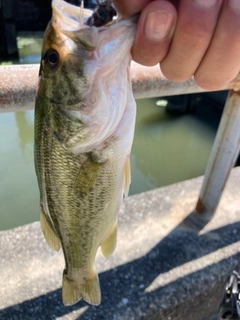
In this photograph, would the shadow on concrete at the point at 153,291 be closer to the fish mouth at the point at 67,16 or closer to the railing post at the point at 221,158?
the railing post at the point at 221,158

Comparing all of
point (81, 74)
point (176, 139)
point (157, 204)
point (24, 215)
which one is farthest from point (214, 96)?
point (81, 74)

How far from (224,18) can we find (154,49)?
204 millimetres

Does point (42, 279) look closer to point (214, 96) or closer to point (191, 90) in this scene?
point (191, 90)

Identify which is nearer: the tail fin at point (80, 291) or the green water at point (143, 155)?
the tail fin at point (80, 291)

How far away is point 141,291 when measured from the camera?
2053 mm

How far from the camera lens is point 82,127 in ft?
4.06

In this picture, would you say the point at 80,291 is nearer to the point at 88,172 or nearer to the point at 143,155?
the point at 88,172

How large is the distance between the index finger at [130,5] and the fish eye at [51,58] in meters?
0.26

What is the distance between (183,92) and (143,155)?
197 inches

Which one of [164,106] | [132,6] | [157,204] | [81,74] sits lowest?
[164,106]

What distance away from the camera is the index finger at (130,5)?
0.98 metres

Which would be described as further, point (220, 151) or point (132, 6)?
point (220, 151)

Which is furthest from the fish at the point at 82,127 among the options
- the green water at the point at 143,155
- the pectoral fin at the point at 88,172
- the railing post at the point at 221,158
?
the green water at the point at 143,155

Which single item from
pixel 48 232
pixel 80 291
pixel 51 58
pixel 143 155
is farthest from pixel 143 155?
pixel 51 58
